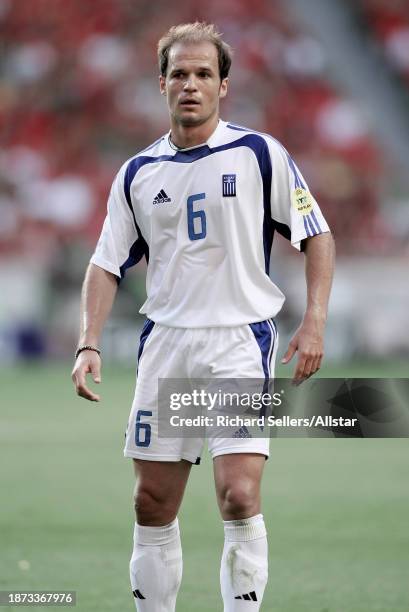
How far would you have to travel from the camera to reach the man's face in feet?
14.7

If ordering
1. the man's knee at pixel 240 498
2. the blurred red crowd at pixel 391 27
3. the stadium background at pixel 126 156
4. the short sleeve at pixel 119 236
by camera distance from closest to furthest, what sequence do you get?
the man's knee at pixel 240 498 < the short sleeve at pixel 119 236 < the stadium background at pixel 126 156 < the blurred red crowd at pixel 391 27

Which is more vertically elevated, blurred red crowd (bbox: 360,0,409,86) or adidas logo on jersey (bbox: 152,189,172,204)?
blurred red crowd (bbox: 360,0,409,86)

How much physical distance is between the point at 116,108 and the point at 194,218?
18.3 meters

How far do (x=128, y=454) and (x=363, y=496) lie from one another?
385cm

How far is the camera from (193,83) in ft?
14.7

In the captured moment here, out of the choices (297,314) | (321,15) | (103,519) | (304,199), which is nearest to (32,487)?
(103,519)

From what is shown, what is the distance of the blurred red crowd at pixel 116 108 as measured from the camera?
70.7 ft

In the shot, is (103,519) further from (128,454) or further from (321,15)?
(321,15)

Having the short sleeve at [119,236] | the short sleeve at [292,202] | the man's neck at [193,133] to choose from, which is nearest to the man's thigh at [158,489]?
the short sleeve at [119,236]

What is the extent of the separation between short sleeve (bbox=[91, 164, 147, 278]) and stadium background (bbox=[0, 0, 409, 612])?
4.45 m

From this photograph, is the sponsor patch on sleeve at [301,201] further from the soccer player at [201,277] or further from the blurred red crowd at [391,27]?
the blurred red crowd at [391,27]

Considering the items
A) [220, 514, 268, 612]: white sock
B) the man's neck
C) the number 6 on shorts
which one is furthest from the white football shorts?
the man's neck

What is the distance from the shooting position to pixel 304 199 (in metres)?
4.46

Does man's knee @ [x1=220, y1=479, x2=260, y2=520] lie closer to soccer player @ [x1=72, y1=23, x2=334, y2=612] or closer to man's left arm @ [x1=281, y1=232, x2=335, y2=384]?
soccer player @ [x1=72, y1=23, x2=334, y2=612]
